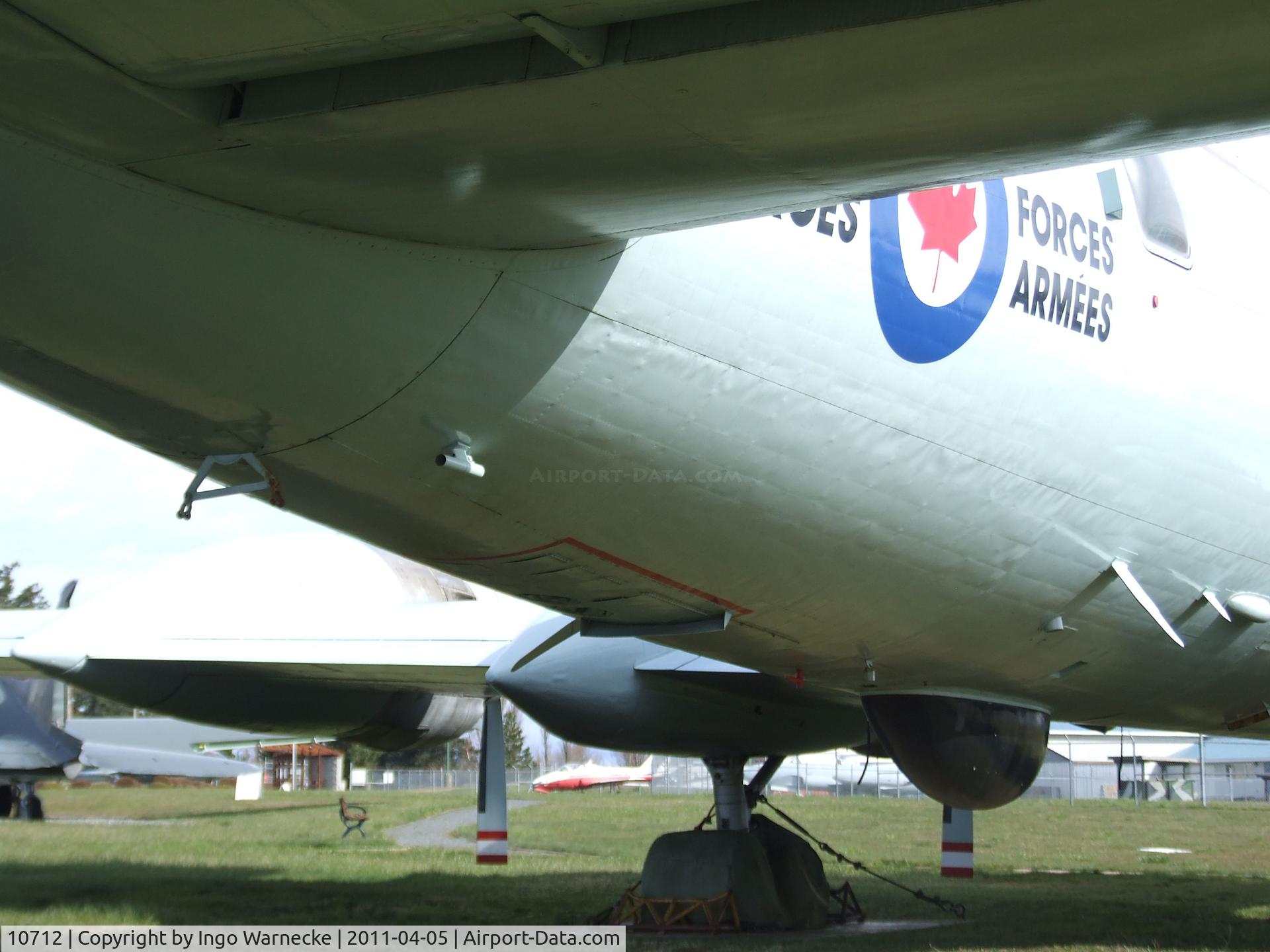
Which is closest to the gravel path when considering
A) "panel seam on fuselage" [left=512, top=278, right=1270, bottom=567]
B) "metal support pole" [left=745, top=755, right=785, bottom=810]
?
"metal support pole" [left=745, top=755, right=785, bottom=810]

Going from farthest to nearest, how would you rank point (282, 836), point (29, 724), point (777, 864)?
point (29, 724) < point (282, 836) < point (777, 864)

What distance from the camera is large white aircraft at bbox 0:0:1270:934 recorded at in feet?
11.0

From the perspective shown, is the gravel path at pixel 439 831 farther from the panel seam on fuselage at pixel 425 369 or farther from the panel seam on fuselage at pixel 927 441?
the panel seam on fuselage at pixel 425 369

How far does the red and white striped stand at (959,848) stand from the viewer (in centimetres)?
1708

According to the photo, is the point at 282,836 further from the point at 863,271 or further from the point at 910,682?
the point at 863,271

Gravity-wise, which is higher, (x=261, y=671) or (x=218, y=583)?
(x=218, y=583)

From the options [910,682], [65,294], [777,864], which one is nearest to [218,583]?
[777,864]

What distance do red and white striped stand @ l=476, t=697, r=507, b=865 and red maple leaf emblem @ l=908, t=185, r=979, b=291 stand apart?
9.80 meters

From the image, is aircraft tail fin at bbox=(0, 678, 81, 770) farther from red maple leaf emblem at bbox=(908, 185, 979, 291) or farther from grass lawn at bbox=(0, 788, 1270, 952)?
red maple leaf emblem at bbox=(908, 185, 979, 291)

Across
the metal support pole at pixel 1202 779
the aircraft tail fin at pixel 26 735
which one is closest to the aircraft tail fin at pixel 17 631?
the aircraft tail fin at pixel 26 735

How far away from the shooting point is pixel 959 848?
17359 mm

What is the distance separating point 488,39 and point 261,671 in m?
Result: 12.5

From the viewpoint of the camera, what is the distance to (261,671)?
14.7 m

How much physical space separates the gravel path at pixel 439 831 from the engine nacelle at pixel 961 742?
13.6m
